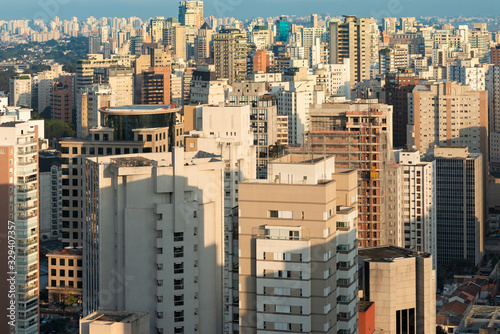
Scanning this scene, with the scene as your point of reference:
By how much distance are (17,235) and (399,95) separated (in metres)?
36.3

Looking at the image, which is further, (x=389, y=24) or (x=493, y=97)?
(x=389, y=24)

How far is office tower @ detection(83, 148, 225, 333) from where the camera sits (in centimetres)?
1842

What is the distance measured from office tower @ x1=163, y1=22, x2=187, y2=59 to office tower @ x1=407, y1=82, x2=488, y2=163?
5130 cm

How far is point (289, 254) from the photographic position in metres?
13.9

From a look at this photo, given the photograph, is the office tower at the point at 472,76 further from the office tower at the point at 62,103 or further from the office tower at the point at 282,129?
the office tower at the point at 62,103

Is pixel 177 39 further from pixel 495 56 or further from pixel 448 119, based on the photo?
pixel 448 119

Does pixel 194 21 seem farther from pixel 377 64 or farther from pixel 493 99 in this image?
pixel 493 99

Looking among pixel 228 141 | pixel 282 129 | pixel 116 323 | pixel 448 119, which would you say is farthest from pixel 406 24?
pixel 116 323

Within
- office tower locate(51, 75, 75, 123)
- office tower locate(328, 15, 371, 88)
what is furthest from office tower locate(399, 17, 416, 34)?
office tower locate(51, 75, 75, 123)

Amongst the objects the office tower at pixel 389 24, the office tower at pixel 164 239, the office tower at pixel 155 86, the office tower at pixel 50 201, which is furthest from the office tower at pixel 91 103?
the office tower at pixel 389 24

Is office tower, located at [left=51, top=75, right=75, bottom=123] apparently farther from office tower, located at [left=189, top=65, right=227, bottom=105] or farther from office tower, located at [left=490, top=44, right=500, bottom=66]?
office tower, located at [left=490, top=44, right=500, bottom=66]

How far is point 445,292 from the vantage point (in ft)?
113

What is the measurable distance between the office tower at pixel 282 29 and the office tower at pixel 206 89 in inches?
2269

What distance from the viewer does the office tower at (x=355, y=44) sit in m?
74.7
